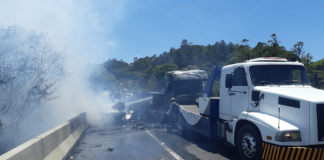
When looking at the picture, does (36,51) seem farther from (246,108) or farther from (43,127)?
(246,108)

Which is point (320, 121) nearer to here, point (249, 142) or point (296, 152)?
point (296, 152)

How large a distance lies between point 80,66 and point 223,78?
54.9 ft

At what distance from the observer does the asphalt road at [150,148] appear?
7.48m

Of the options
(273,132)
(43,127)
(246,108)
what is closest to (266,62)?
(246,108)

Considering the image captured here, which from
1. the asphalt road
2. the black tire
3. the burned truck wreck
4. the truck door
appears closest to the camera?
the truck door

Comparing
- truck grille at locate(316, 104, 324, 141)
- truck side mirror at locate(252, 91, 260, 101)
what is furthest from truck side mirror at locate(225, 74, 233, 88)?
truck grille at locate(316, 104, 324, 141)

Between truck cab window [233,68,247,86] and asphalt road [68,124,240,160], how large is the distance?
2.12 metres

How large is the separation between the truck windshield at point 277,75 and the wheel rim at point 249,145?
1.34m

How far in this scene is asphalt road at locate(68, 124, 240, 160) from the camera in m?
7.48

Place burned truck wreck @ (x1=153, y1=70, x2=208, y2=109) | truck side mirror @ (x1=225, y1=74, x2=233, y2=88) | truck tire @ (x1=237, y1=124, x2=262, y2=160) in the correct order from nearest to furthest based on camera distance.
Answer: truck tire @ (x1=237, y1=124, x2=262, y2=160), truck side mirror @ (x1=225, y1=74, x2=233, y2=88), burned truck wreck @ (x1=153, y1=70, x2=208, y2=109)

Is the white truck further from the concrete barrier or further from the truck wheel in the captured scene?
the concrete barrier

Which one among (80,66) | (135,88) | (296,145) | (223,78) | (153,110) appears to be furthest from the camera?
(135,88)

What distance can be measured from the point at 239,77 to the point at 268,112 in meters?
1.39

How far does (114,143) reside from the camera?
9609 millimetres
